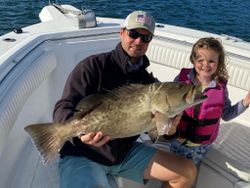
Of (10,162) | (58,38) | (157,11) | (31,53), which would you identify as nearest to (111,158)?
(10,162)

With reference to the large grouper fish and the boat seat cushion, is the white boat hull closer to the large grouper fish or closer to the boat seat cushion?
the boat seat cushion

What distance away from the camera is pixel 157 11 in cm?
1290

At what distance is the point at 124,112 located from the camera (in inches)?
94.7

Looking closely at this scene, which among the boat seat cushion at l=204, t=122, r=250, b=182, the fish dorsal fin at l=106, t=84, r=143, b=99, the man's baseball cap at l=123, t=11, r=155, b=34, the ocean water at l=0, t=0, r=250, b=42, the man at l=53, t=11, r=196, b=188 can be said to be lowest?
the ocean water at l=0, t=0, r=250, b=42

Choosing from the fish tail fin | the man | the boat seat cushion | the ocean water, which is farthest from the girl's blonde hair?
the ocean water

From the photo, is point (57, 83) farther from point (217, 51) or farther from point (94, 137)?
point (94, 137)

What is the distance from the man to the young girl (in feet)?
0.80

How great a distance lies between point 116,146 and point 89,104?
1.65 ft

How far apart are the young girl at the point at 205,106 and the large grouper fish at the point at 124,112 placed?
705 mm

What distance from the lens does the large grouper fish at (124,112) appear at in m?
2.35

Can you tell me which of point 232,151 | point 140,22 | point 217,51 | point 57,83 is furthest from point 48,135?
point 57,83

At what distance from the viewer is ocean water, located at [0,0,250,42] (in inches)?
454

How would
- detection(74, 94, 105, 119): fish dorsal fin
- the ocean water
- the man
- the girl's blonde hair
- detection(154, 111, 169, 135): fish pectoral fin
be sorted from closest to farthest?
1. detection(154, 111, 169, 135): fish pectoral fin
2. detection(74, 94, 105, 119): fish dorsal fin
3. the man
4. the girl's blonde hair
5. the ocean water

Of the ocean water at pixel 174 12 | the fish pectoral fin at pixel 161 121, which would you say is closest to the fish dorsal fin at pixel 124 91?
the fish pectoral fin at pixel 161 121
